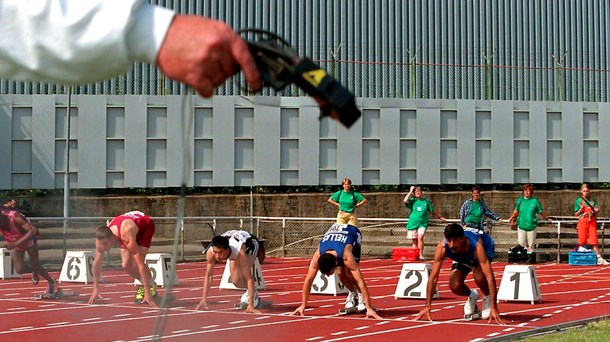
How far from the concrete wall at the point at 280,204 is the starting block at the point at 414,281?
1022 cm

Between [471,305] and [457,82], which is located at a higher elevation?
[457,82]

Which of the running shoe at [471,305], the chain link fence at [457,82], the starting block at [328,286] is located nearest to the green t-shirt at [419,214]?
the chain link fence at [457,82]

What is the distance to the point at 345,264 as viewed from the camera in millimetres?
16734

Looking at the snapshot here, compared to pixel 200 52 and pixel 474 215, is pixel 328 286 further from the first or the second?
pixel 200 52

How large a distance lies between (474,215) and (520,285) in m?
6.72

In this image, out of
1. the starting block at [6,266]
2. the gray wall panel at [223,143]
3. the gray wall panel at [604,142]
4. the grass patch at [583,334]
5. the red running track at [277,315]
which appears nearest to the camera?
the grass patch at [583,334]

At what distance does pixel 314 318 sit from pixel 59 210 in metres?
12.5

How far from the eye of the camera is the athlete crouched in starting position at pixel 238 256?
16.9 meters

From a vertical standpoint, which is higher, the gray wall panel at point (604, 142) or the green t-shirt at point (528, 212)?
the gray wall panel at point (604, 142)

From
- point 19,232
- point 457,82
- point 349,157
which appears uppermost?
point 457,82

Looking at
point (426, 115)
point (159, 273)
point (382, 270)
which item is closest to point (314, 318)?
point (159, 273)

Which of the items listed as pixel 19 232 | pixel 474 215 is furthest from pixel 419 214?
pixel 19 232

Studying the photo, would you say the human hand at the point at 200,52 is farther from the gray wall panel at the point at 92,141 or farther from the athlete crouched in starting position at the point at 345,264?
the gray wall panel at the point at 92,141

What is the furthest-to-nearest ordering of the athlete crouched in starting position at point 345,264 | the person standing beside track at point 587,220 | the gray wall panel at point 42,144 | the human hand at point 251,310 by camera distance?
the gray wall panel at point 42,144 → the person standing beside track at point 587,220 → the human hand at point 251,310 → the athlete crouched in starting position at point 345,264
